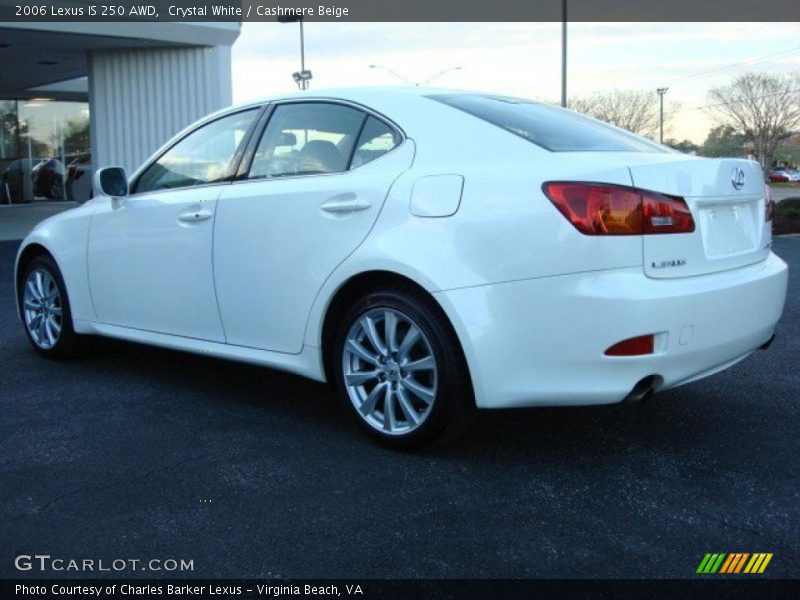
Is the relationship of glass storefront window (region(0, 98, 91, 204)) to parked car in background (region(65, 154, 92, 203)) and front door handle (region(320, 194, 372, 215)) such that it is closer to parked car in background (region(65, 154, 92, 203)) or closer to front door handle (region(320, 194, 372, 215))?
parked car in background (region(65, 154, 92, 203))

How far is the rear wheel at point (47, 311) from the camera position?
17.5 ft

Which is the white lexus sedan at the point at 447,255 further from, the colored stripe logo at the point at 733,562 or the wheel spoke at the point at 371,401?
the colored stripe logo at the point at 733,562

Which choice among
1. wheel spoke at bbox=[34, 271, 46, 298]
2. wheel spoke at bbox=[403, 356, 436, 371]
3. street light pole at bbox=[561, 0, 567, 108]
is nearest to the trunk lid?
wheel spoke at bbox=[403, 356, 436, 371]

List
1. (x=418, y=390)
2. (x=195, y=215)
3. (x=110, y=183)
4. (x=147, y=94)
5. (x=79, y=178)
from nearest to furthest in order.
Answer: (x=418, y=390) < (x=195, y=215) < (x=110, y=183) < (x=147, y=94) < (x=79, y=178)

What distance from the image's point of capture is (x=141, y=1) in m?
12.9

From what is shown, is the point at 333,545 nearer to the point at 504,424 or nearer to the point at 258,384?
the point at 504,424

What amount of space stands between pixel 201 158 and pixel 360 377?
1665 mm

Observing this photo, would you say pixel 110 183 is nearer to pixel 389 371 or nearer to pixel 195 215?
pixel 195 215

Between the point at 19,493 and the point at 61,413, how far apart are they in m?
1.09

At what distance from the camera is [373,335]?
3646mm

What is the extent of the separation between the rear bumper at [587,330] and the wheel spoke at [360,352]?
1.64 feet

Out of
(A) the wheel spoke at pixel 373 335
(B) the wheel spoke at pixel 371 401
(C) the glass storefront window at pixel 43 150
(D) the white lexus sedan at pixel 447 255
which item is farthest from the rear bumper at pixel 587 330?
(C) the glass storefront window at pixel 43 150
